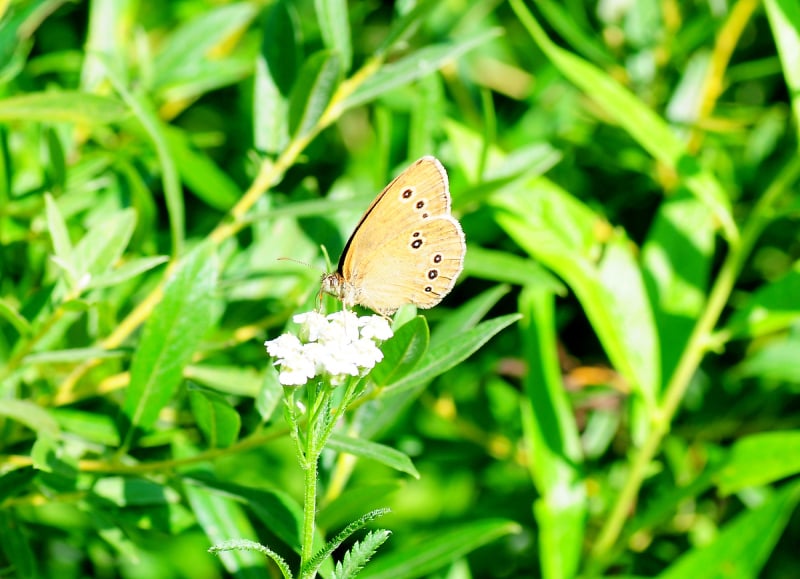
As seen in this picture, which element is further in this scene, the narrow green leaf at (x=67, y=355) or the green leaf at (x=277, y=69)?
the green leaf at (x=277, y=69)

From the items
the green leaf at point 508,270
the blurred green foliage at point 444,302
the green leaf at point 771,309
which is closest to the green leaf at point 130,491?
the blurred green foliage at point 444,302

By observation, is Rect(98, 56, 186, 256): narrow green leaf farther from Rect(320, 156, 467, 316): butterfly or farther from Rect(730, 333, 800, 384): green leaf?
Rect(730, 333, 800, 384): green leaf

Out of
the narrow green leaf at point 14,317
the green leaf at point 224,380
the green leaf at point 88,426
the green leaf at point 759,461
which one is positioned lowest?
the green leaf at point 759,461

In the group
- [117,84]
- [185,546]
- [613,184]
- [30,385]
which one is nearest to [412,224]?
[117,84]

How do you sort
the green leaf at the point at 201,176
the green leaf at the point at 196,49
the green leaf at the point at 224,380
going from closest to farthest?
1. the green leaf at the point at 224,380
2. the green leaf at the point at 201,176
3. the green leaf at the point at 196,49

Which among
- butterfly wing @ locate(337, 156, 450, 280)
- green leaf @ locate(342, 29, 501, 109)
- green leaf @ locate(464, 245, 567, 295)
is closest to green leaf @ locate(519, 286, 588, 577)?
green leaf @ locate(464, 245, 567, 295)

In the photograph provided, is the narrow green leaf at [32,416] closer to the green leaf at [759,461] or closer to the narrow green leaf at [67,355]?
the narrow green leaf at [67,355]
